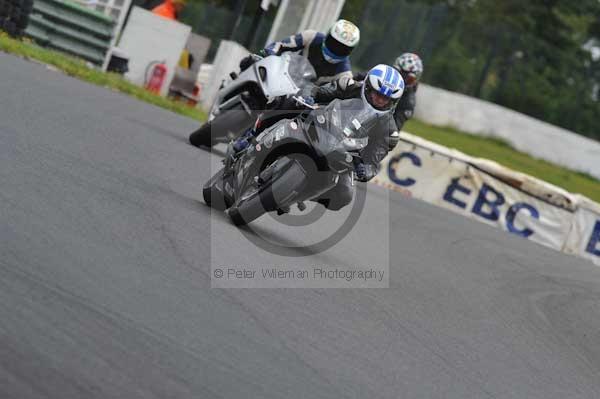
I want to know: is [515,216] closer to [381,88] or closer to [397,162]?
[397,162]

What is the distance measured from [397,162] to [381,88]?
45.4ft

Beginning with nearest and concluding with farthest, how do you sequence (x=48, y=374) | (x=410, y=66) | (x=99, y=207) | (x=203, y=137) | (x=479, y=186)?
1. (x=48, y=374)
2. (x=99, y=207)
3. (x=203, y=137)
4. (x=410, y=66)
5. (x=479, y=186)

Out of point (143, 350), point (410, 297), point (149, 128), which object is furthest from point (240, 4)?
point (143, 350)

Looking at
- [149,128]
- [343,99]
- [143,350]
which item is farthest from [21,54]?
[143,350]

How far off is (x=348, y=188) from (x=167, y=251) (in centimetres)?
245

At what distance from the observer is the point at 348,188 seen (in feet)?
31.7

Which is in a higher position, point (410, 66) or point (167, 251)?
Answer: point (410, 66)

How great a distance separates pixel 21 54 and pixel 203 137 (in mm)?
4887

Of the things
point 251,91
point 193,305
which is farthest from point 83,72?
point 193,305

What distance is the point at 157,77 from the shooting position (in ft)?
76.5

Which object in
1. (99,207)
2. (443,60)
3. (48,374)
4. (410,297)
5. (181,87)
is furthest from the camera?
(443,60)

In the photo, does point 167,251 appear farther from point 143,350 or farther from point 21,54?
point 21,54

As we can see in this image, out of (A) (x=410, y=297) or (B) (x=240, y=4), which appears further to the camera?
(B) (x=240, y=4)

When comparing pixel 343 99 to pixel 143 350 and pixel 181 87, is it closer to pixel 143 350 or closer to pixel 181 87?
pixel 143 350
